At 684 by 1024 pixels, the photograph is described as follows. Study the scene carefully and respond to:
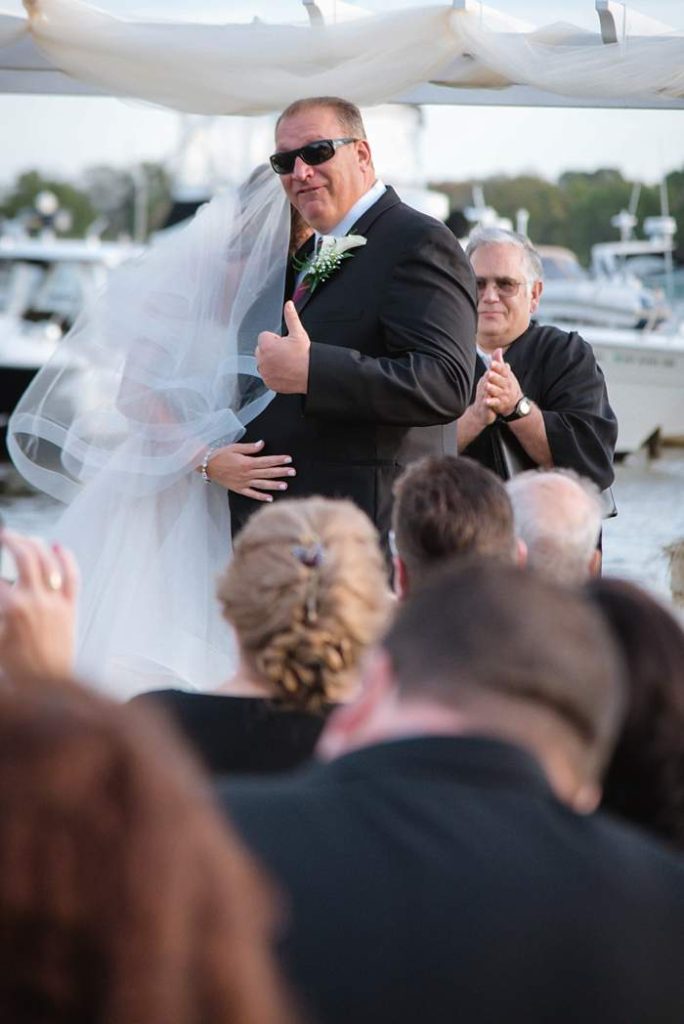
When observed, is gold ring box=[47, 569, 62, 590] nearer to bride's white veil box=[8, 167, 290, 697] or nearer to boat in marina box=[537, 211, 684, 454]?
bride's white veil box=[8, 167, 290, 697]

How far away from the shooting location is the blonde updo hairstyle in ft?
7.16

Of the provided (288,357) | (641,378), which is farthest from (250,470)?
(641,378)

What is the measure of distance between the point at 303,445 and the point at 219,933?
3072 millimetres

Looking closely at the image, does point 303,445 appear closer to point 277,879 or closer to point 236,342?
point 236,342

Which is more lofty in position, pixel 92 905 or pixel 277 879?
pixel 92 905

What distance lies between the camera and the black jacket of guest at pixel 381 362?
374 cm

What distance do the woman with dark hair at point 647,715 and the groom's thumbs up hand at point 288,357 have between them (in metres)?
1.86

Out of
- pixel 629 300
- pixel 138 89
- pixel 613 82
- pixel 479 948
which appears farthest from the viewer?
pixel 629 300

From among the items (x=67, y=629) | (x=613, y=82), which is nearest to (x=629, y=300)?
(x=613, y=82)

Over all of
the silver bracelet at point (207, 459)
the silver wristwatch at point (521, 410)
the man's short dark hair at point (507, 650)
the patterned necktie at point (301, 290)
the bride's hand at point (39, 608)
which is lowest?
the silver bracelet at point (207, 459)

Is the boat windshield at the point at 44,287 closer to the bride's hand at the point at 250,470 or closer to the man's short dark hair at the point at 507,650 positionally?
the bride's hand at the point at 250,470

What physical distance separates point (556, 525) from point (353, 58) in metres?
2.48

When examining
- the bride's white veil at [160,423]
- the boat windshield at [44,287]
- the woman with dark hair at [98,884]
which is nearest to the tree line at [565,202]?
the boat windshield at [44,287]

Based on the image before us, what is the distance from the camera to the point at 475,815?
4.42ft
